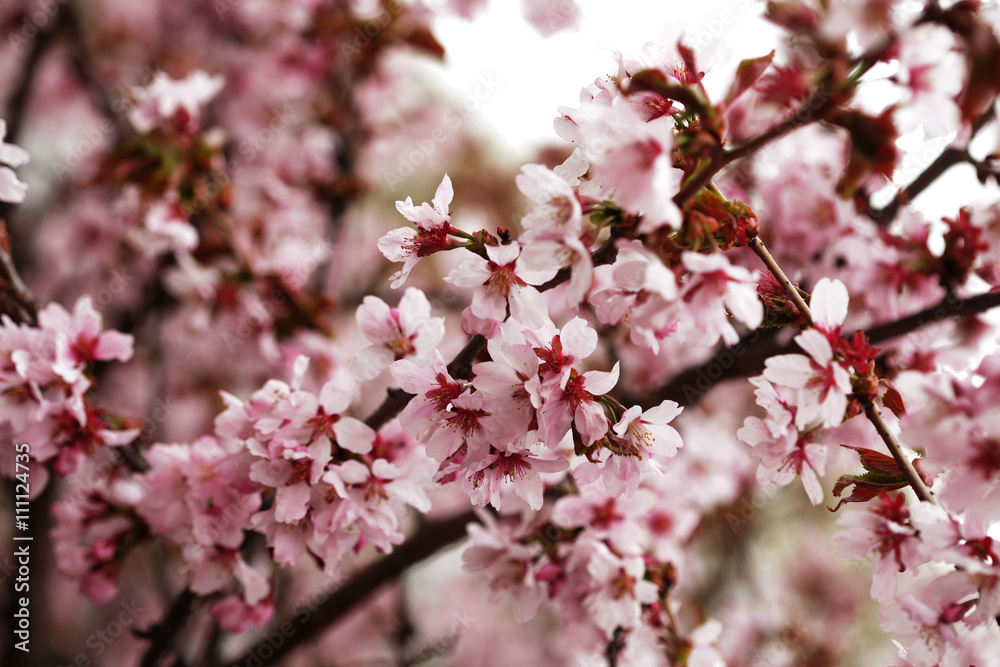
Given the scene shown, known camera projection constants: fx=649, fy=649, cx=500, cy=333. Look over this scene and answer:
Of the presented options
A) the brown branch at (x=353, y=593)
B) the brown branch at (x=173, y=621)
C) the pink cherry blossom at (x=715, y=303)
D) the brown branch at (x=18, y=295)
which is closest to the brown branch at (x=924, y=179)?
the pink cherry blossom at (x=715, y=303)

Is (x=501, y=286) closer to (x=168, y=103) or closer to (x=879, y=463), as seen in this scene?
(x=879, y=463)

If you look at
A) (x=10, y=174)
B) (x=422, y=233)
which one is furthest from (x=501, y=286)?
(x=10, y=174)

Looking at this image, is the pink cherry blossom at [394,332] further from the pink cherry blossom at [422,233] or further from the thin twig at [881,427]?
the thin twig at [881,427]

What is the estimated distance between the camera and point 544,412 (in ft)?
2.85

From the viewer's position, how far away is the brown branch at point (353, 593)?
5.13 ft

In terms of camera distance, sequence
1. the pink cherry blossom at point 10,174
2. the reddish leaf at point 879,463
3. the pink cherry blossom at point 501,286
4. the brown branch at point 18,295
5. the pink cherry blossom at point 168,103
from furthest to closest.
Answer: the pink cherry blossom at point 168,103, the brown branch at point 18,295, the pink cherry blossom at point 10,174, the reddish leaf at point 879,463, the pink cherry blossom at point 501,286

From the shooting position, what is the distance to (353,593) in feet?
5.36

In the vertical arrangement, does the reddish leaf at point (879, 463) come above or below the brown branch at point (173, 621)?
above

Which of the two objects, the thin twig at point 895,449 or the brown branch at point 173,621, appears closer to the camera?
the thin twig at point 895,449

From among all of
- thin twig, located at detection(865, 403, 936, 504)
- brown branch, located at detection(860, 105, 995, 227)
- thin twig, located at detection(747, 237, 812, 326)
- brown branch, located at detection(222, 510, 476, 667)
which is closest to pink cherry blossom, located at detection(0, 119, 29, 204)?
brown branch, located at detection(222, 510, 476, 667)

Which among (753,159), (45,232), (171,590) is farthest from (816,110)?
(45,232)

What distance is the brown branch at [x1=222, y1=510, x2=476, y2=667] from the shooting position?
1.56m

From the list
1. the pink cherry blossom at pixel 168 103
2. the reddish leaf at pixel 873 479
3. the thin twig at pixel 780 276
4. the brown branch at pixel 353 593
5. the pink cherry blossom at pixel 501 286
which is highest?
the thin twig at pixel 780 276

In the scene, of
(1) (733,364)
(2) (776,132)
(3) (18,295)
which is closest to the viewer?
(2) (776,132)
